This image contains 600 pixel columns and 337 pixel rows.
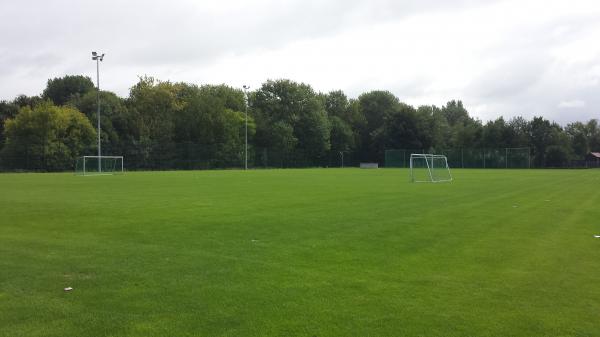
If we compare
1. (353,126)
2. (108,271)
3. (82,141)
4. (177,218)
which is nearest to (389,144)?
(353,126)

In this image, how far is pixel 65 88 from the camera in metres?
77.6

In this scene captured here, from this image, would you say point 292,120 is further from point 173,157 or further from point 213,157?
point 173,157

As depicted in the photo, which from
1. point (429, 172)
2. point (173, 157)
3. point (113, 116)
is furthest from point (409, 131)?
point (429, 172)

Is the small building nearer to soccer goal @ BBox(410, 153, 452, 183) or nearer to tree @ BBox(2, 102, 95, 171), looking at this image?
soccer goal @ BBox(410, 153, 452, 183)

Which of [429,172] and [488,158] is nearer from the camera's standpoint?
[429,172]

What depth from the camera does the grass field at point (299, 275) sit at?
4.47 metres

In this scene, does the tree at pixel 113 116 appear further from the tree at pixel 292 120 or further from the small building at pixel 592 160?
the small building at pixel 592 160

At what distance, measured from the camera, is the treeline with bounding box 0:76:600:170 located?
50.2 metres

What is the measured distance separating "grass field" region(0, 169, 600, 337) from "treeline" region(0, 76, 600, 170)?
143 feet

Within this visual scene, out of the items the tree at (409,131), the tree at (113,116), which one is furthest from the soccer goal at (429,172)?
the tree at (113,116)

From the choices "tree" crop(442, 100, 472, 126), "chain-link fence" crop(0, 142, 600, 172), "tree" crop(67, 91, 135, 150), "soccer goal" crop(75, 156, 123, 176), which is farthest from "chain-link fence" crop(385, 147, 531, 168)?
"tree" crop(442, 100, 472, 126)

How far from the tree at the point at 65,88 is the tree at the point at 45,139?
88.0 ft

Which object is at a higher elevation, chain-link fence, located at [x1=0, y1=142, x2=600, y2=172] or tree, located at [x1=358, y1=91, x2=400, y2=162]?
tree, located at [x1=358, y1=91, x2=400, y2=162]

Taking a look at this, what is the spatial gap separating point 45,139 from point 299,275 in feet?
164
